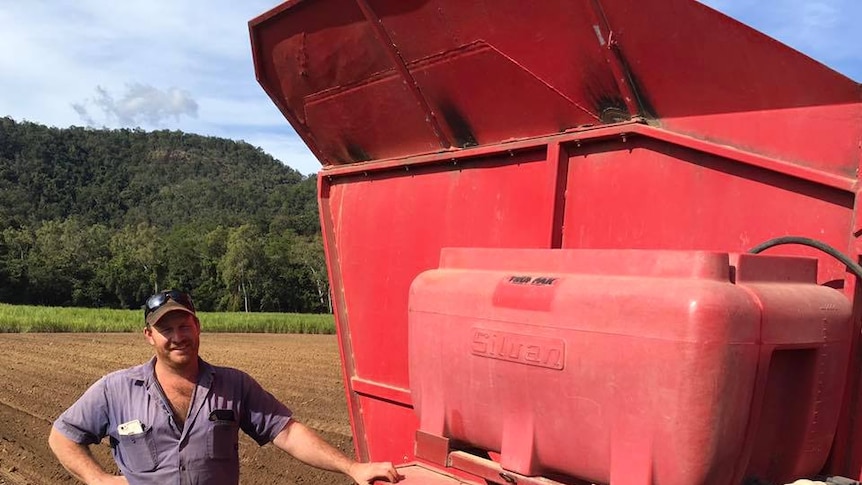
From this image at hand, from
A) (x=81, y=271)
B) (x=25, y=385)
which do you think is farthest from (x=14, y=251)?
(x=25, y=385)

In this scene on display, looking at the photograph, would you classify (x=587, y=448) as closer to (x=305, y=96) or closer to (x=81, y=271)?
(x=305, y=96)

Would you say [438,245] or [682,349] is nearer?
[682,349]

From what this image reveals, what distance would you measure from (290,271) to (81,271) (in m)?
16.3

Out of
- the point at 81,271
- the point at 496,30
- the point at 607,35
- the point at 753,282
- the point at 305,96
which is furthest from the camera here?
the point at 81,271

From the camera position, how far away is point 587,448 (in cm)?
175

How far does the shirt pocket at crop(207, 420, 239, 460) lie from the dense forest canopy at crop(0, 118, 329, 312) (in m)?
56.0

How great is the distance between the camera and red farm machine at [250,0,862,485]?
1.59 metres

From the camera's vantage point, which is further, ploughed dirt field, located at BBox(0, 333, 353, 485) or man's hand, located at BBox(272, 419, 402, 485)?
ploughed dirt field, located at BBox(0, 333, 353, 485)

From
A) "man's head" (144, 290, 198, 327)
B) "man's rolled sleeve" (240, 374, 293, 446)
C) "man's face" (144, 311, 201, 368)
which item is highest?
"man's head" (144, 290, 198, 327)

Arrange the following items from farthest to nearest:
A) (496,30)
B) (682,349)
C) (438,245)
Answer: (438,245)
(496,30)
(682,349)

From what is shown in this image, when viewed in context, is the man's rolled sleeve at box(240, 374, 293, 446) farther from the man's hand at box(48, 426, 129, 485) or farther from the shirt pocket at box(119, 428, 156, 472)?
the man's hand at box(48, 426, 129, 485)

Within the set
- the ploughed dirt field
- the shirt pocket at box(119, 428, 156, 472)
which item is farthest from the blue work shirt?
the ploughed dirt field

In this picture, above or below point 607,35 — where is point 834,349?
below

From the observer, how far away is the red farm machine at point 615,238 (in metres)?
1.59
